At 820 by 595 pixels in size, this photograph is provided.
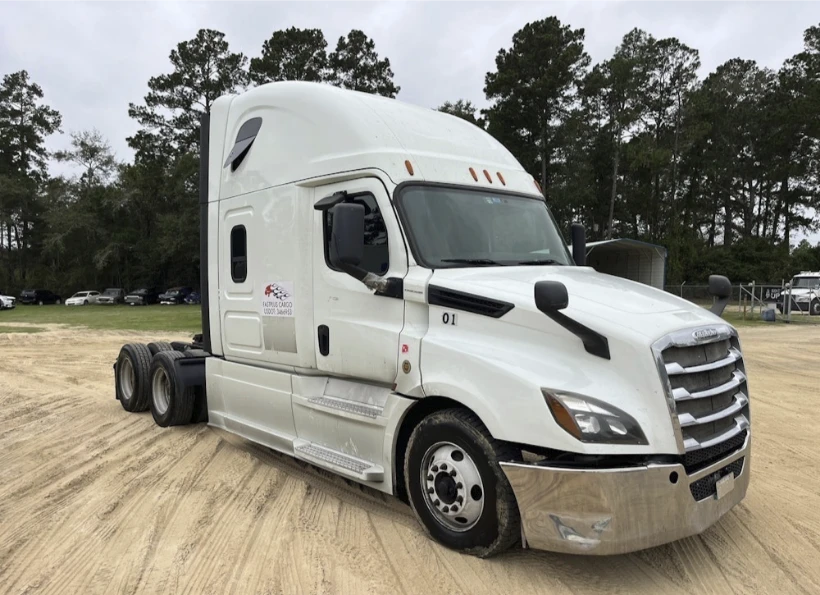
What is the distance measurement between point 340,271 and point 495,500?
2107 mm

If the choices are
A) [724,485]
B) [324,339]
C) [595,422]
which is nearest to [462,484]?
[595,422]

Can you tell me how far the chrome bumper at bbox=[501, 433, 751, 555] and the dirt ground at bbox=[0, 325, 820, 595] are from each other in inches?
14.5

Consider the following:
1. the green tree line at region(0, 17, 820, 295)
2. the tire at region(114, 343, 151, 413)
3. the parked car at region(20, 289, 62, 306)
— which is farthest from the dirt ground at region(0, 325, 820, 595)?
the parked car at region(20, 289, 62, 306)

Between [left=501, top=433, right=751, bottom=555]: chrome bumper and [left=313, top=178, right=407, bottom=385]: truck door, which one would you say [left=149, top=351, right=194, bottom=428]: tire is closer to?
[left=313, top=178, right=407, bottom=385]: truck door

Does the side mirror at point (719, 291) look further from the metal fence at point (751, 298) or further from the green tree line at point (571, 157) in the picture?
the green tree line at point (571, 157)

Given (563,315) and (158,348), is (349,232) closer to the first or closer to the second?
(563,315)

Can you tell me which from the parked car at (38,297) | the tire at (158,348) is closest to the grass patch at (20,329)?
the tire at (158,348)

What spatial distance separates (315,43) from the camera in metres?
48.4

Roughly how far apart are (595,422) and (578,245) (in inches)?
115

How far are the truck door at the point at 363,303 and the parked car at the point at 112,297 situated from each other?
52906 millimetres

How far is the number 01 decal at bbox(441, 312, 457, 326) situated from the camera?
13.1 ft

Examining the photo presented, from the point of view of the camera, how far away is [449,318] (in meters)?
4.02

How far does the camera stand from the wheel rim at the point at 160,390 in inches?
285

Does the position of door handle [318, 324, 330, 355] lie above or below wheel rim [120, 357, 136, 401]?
above
